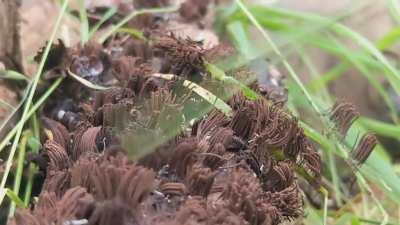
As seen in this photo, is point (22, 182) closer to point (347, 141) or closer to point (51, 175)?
point (51, 175)

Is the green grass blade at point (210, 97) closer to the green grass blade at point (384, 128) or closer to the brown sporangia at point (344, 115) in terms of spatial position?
the brown sporangia at point (344, 115)

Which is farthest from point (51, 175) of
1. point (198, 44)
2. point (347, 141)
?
point (347, 141)

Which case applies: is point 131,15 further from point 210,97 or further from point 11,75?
point 210,97

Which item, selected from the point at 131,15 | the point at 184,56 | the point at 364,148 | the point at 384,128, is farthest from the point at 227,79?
the point at 384,128

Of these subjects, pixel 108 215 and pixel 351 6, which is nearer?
pixel 108 215

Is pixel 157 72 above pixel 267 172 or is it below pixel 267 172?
above

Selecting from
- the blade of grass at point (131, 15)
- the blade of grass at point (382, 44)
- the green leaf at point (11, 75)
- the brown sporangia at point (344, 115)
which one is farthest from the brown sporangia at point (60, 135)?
the blade of grass at point (382, 44)

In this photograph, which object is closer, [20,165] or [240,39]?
[20,165]
